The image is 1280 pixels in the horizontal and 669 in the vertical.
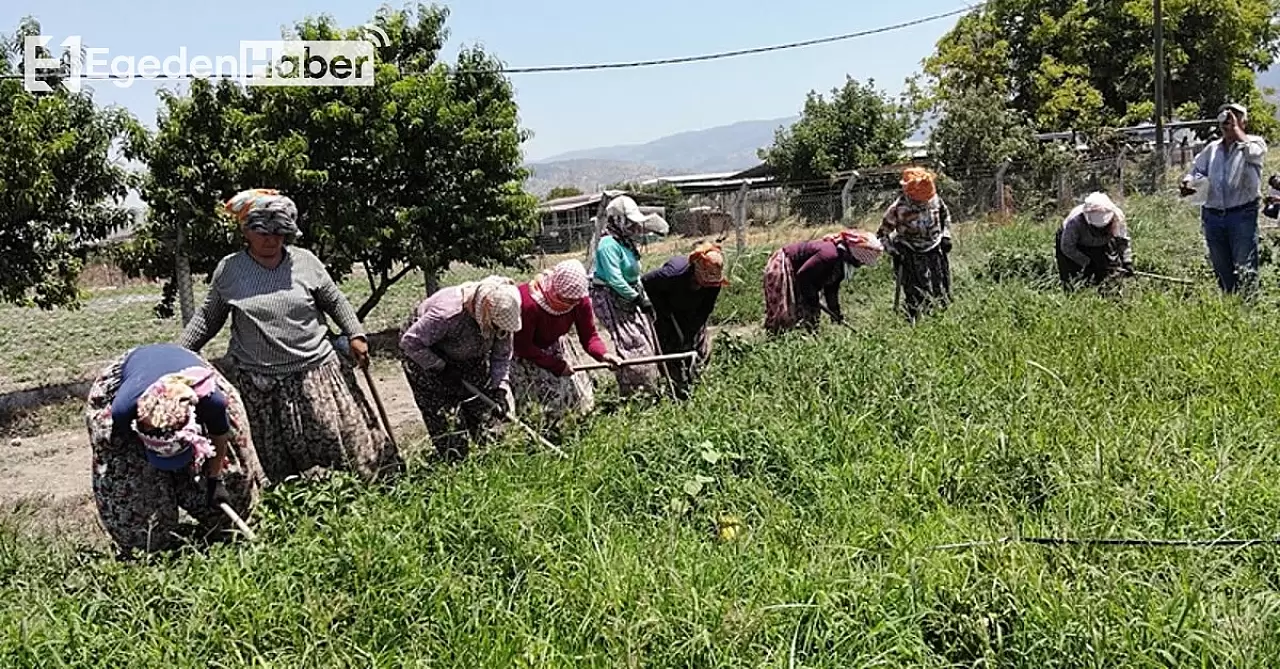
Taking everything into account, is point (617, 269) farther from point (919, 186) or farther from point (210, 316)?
point (919, 186)

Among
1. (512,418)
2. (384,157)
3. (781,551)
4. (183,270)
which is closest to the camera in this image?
(781,551)

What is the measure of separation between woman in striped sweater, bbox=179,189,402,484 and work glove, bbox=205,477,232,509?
2.05ft

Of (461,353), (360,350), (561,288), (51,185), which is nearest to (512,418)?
(461,353)

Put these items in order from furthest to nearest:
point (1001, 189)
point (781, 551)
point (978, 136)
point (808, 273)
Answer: point (978, 136) → point (1001, 189) → point (808, 273) → point (781, 551)

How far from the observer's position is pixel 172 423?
10.4ft

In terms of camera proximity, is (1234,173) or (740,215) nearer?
(1234,173)

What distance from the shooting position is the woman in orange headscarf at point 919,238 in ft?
23.2

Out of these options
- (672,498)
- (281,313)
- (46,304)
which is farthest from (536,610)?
(46,304)

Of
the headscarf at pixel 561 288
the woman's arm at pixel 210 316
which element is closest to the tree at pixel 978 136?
the headscarf at pixel 561 288

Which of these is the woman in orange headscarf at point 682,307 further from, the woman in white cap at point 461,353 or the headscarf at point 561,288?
the woman in white cap at point 461,353

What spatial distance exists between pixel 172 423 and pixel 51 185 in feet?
21.4

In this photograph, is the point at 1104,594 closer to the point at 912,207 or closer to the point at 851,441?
the point at 851,441

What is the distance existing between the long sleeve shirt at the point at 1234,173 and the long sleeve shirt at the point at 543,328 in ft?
15.4

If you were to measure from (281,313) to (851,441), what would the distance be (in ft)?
7.76
